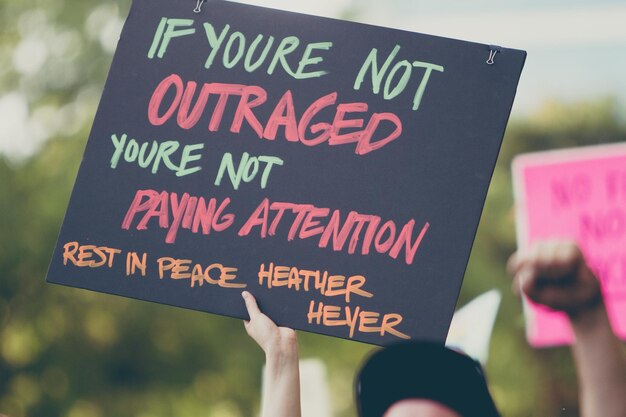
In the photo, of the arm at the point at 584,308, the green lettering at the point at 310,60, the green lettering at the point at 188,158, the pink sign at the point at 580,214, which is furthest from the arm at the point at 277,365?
the pink sign at the point at 580,214

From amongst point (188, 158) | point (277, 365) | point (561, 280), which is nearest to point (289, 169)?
point (188, 158)

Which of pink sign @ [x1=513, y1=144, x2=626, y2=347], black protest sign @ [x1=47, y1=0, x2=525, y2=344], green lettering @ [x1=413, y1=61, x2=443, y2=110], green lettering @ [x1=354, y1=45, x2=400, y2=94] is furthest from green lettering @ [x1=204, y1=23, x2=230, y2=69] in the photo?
pink sign @ [x1=513, y1=144, x2=626, y2=347]

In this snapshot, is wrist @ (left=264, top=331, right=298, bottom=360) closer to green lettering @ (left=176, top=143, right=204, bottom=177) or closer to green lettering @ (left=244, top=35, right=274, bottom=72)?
green lettering @ (left=176, top=143, right=204, bottom=177)

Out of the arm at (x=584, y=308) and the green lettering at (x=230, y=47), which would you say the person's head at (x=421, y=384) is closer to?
the arm at (x=584, y=308)

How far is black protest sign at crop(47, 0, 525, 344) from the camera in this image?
2188 mm

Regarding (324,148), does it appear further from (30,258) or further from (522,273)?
(30,258)

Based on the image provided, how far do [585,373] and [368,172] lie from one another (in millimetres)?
802

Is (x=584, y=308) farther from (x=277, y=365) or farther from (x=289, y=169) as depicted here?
(x=289, y=169)

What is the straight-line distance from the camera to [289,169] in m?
Result: 2.31

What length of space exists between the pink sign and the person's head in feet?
6.18

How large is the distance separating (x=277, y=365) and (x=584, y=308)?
0.72m

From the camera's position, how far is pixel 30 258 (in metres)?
5.73

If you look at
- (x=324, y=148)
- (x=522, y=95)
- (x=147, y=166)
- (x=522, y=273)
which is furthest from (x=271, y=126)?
(x=522, y=95)

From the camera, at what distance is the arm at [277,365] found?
206 cm
